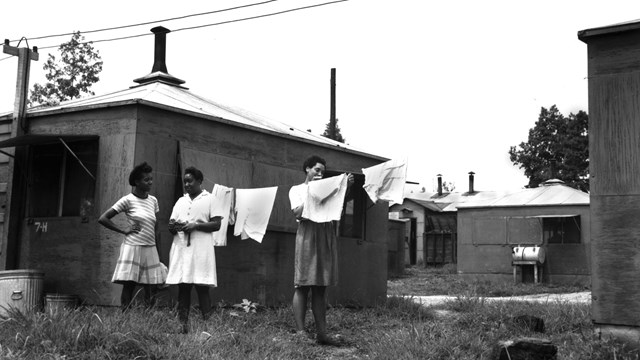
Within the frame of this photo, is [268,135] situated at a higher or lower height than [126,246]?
higher

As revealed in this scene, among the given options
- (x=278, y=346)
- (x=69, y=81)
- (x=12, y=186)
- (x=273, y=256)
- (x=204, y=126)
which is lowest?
(x=278, y=346)

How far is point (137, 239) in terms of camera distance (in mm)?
7125

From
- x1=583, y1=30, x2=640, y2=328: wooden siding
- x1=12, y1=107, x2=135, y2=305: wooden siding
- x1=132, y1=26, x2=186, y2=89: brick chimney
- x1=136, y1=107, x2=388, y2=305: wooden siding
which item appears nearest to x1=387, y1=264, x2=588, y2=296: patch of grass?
x1=136, y1=107, x2=388, y2=305: wooden siding

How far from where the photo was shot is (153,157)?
27.5 ft

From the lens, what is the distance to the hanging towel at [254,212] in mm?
8398

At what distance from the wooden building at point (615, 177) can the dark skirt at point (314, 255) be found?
2.29 metres

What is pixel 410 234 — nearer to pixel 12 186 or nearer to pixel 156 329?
pixel 12 186

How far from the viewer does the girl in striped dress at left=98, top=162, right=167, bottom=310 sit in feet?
23.0

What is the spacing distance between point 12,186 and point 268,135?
328 cm

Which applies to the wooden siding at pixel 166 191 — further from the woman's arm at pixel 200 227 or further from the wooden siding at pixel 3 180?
the woman's arm at pixel 200 227

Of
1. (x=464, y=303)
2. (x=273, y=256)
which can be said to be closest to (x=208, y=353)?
(x=273, y=256)

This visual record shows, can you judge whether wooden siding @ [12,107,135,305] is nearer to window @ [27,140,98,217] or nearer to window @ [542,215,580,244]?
window @ [27,140,98,217]

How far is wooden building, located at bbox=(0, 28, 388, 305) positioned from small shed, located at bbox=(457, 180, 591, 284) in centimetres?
1111

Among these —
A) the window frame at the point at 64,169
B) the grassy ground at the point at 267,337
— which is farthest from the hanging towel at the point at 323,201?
the window frame at the point at 64,169
